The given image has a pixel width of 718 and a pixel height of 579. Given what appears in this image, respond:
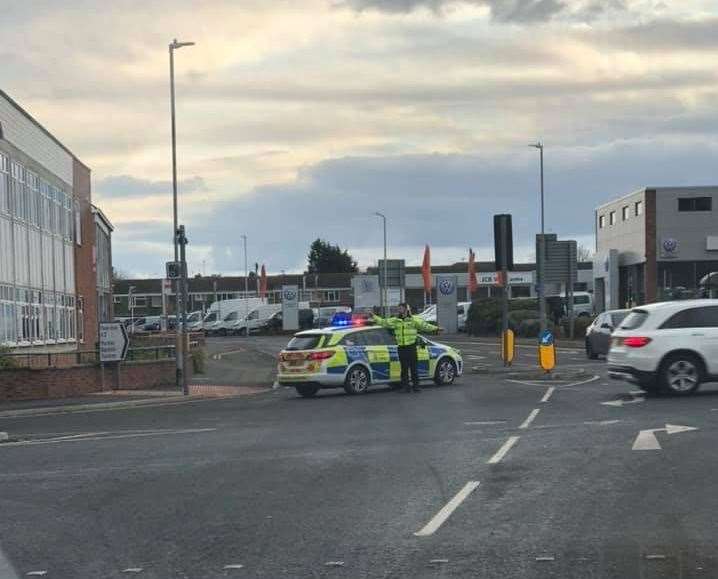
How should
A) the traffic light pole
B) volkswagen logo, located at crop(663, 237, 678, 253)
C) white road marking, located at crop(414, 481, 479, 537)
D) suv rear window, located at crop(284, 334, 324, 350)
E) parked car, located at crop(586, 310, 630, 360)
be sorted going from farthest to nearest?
volkswagen logo, located at crop(663, 237, 678, 253)
parked car, located at crop(586, 310, 630, 360)
the traffic light pole
suv rear window, located at crop(284, 334, 324, 350)
white road marking, located at crop(414, 481, 479, 537)

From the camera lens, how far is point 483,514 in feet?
31.0

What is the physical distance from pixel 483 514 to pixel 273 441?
655cm

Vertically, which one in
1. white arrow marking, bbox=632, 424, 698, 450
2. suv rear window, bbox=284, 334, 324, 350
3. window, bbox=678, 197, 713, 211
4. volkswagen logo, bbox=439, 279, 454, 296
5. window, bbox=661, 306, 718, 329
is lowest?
white arrow marking, bbox=632, 424, 698, 450

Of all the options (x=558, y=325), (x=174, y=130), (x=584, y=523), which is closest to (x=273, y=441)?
(x=584, y=523)

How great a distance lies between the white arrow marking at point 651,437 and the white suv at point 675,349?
5143mm

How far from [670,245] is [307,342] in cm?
4329

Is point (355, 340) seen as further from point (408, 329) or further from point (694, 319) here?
point (694, 319)

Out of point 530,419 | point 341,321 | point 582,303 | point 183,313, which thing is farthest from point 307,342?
point 582,303

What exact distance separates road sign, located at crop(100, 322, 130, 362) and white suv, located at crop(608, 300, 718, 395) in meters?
12.7

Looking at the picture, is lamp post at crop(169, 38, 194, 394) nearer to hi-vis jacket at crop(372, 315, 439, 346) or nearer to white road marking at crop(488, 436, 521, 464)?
hi-vis jacket at crop(372, 315, 439, 346)

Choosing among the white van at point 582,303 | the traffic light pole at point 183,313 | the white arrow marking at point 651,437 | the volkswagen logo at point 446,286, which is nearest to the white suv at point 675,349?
the white arrow marking at point 651,437

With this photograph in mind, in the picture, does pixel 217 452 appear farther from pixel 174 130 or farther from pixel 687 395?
pixel 174 130

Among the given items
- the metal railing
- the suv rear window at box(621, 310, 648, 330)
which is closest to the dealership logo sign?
the metal railing

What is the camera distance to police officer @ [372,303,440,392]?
24359mm
